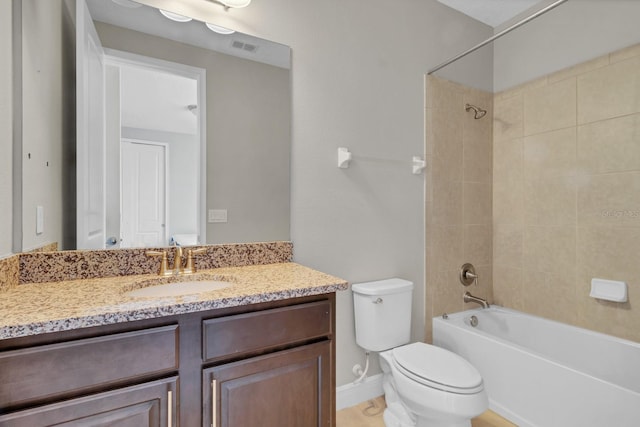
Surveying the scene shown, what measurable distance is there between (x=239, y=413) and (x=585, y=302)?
2206mm

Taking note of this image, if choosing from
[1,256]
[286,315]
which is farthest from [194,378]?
[1,256]

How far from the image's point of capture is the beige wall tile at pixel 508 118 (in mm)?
2396

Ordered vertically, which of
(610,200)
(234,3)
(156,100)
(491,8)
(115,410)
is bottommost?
(115,410)

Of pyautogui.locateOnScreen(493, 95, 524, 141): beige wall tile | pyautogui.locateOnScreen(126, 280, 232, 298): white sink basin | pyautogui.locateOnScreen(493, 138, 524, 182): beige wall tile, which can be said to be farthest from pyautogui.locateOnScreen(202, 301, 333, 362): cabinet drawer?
pyautogui.locateOnScreen(493, 95, 524, 141): beige wall tile

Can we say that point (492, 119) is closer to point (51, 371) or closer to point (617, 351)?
point (617, 351)

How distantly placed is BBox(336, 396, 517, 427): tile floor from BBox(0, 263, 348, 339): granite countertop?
1.02 m

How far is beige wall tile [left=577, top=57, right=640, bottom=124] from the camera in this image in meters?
1.82

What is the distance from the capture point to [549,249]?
2.21m

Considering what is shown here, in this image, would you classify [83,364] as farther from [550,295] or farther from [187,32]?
[550,295]

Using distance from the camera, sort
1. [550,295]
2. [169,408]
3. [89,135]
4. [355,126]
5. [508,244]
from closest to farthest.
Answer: [169,408] < [89,135] < [355,126] < [550,295] < [508,244]

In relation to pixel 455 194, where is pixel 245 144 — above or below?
above

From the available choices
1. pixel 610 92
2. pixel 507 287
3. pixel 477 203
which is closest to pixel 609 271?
pixel 507 287

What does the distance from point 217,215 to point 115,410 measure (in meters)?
0.87

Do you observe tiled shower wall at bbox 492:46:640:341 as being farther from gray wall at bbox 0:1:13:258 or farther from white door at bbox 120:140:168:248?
gray wall at bbox 0:1:13:258
